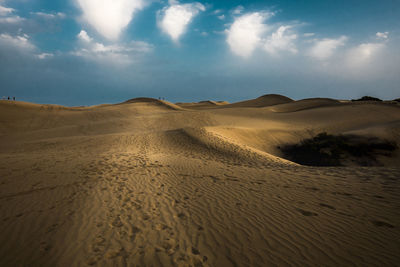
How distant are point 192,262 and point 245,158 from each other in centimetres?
790

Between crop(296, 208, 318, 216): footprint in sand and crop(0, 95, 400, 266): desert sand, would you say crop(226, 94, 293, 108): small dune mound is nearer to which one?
crop(0, 95, 400, 266): desert sand

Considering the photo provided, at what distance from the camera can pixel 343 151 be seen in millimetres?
13617

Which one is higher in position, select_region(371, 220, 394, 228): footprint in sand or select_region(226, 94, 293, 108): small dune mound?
select_region(226, 94, 293, 108): small dune mound

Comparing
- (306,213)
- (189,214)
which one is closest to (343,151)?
(306,213)

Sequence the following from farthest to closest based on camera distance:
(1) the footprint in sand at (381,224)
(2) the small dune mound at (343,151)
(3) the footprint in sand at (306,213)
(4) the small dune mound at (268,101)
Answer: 1. (4) the small dune mound at (268,101)
2. (2) the small dune mound at (343,151)
3. (3) the footprint in sand at (306,213)
4. (1) the footprint in sand at (381,224)

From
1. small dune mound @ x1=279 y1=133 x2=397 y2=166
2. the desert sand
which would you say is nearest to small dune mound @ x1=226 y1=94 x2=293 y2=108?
small dune mound @ x1=279 y1=133 x2=397 y2=166

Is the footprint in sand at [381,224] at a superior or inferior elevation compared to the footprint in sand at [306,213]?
superior

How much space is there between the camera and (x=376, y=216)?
3.83 meters

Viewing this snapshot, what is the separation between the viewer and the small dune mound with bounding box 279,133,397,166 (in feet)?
41.6

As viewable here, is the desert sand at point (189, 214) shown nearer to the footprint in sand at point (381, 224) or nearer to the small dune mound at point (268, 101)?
the footprint in sand at point (381, 224)

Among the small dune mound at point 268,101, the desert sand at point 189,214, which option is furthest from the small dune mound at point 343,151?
the small dune mound at point 268,101

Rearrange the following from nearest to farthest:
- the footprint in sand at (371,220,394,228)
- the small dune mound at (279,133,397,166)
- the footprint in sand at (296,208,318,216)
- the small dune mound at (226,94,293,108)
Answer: the footprint in sand at (371,220,394,228)
the footprint in sand at (296,208,318,216)
the small dune mound at (279,133,397,166)
the small dune mound at (226,94,293,108)

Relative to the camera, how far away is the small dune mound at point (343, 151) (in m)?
12.7

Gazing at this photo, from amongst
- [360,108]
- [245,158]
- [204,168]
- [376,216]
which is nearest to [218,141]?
[245,158]
